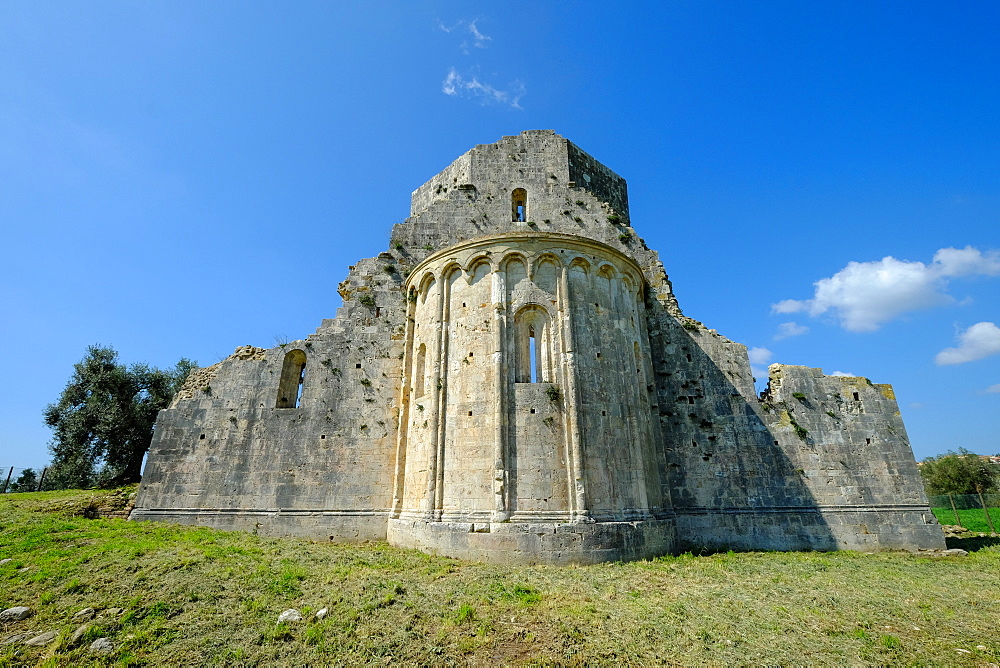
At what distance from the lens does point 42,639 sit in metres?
6.04

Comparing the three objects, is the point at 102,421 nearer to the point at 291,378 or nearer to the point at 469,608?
the point at 291,378

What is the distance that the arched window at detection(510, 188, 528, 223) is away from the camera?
17.6 m

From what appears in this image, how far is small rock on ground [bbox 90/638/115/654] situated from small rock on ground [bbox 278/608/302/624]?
1.88 m

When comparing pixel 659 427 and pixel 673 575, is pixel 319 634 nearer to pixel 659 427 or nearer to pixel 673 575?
pixel 673 575

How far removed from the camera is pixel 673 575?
9227mm

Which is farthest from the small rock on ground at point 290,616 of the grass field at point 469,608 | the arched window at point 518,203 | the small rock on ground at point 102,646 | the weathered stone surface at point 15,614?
the arched window at point 518,203

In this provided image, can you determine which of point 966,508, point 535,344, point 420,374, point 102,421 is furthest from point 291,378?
point 966,508

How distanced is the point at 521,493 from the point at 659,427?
5462 mm

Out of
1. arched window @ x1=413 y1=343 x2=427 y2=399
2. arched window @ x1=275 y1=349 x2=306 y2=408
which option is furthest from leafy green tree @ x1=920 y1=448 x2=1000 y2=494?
arched window @ x1=275 y1=349 x2=306 y2=408

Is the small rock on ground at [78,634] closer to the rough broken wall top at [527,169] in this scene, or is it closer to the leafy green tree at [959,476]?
the rough broken wall top at [527,169]

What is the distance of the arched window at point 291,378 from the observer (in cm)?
1479

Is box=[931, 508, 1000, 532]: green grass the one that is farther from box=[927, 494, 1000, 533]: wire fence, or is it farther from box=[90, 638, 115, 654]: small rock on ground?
box=[90, 638, 115, 654]: small rock on ground

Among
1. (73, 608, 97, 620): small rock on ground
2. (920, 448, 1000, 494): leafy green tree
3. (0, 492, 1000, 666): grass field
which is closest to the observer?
(0, 492, 1000, 666): grass field

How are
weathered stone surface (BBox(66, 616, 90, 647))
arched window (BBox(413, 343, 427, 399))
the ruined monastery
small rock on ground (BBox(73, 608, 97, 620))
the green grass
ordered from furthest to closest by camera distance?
the green grass → arched window (BBox(413, 343, 427, 399)) → the ruined monastery → small rock on ground (BBox(73, 608, 97, 620)) → weathered stone surface (BBox(66, 616, 90, 647))
